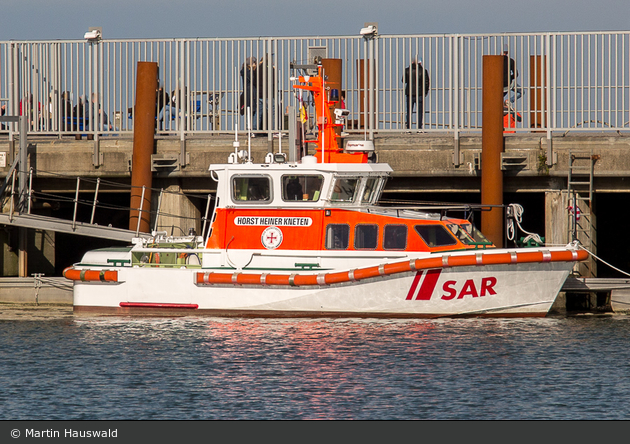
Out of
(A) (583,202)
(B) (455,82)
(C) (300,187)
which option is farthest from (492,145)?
(C) (300,187)

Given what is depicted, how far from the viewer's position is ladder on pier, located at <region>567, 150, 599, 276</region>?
52.7 ft

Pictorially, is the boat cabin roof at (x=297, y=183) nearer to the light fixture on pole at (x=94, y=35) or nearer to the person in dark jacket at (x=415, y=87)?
the person in dark jacket at (x=415, y=87)

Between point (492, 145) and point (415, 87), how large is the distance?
6.82ft

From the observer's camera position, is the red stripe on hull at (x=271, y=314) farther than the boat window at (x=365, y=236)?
No

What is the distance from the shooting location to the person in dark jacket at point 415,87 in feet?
56.4

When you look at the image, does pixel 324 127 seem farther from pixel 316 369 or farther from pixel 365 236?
pixel 316 369

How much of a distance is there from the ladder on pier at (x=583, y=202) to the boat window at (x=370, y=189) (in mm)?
3520

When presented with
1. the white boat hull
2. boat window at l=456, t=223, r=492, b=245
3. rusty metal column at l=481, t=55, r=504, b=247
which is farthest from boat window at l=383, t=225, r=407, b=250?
rusty metal column at l=481, t=55, r=504, b=247

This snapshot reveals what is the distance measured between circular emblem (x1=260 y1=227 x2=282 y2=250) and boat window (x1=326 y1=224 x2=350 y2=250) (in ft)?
2.64

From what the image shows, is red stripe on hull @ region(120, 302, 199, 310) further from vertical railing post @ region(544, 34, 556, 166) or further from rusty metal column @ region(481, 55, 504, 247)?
vertical railing post @ region(544, 34, 556, 166)

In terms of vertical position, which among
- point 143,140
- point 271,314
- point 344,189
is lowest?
point 271,314

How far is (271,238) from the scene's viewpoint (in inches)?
581

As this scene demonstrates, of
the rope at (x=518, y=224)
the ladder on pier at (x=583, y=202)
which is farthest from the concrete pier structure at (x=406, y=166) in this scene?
the rope at (x=518, y=224)

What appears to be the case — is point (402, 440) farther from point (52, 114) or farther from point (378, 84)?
point (52, 114)
